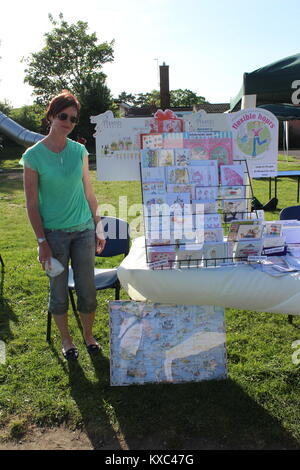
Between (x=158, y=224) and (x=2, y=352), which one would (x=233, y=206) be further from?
(x=2, y=352)

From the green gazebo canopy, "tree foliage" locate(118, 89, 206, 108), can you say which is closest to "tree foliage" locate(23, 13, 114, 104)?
"tree foliage" locate(118, 89, 206, 108)

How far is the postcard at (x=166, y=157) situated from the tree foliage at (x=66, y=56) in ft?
118

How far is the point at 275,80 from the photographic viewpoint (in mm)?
3547

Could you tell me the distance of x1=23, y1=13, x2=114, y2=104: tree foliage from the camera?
35.4m

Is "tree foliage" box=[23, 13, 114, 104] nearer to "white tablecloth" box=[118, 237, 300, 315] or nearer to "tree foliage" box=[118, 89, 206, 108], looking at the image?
"tree foliage" box=[118, 89, 206, 108]

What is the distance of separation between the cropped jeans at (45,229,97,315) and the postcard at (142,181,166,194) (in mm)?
507

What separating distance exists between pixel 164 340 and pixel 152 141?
114 centimetres

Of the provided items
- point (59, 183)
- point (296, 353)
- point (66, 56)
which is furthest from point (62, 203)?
point (66, 56)

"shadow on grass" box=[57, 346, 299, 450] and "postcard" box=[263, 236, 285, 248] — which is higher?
"postcard" box=[263, 236, 285, 248]

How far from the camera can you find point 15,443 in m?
2.09

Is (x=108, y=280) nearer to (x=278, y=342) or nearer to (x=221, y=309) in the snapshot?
(x=221, y=309)

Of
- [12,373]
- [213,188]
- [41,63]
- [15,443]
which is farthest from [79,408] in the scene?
[41,63]

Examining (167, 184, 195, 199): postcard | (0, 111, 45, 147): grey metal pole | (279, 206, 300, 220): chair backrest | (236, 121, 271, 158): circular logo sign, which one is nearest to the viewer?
(167, 184, 195, 199): postcard
